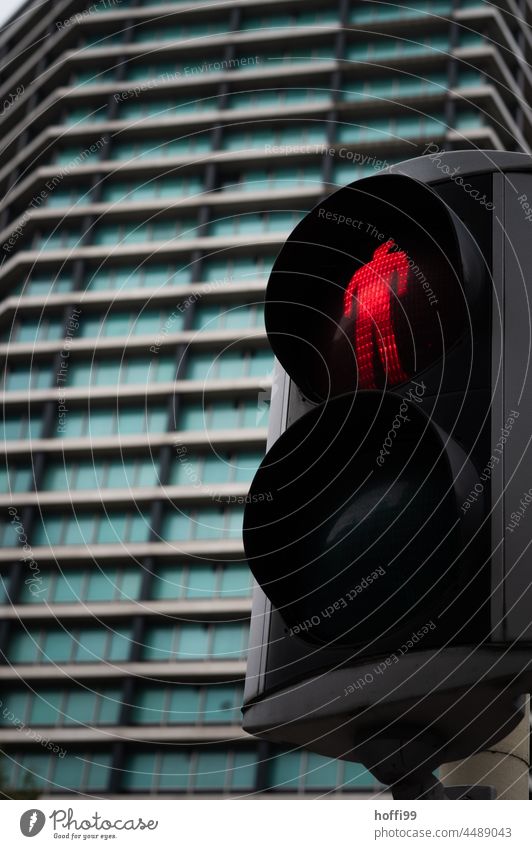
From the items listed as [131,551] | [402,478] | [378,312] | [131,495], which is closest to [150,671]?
[131,551]

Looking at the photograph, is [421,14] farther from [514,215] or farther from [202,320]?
[514,215]

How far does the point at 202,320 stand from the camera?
35281 mm

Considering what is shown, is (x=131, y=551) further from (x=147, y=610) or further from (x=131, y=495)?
(x=147, y=610)

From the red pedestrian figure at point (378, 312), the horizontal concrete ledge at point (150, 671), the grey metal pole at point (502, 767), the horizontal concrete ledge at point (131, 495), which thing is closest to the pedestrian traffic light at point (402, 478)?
the red pedestrian figure at point (378, 312)

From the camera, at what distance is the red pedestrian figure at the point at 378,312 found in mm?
1560

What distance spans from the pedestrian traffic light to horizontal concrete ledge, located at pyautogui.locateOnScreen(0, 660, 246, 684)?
26569 millimetres

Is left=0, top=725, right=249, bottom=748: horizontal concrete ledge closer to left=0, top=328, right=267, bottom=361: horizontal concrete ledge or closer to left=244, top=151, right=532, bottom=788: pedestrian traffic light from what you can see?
left=0, top=328, right=267, bottom=361: horizontal concrete ledge

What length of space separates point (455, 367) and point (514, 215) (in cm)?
23

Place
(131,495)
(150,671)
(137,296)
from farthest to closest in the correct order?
(137,296) → (131,495) → (150,671)

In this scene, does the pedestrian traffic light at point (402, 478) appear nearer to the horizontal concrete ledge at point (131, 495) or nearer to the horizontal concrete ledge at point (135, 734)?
the horizontal concrete ledge at point (135, 734)

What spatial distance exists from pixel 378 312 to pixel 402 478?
12.4 inches

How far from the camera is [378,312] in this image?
160cm
